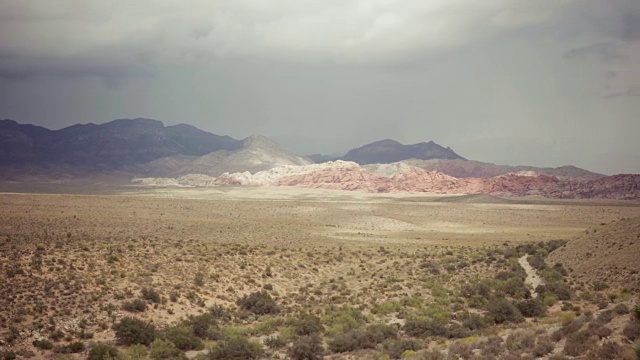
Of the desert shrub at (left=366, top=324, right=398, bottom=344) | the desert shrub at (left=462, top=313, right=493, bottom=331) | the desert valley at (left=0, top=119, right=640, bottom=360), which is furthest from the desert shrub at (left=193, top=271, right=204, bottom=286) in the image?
the desert shrub at (left=462, top=313, right=493, bottom=331)

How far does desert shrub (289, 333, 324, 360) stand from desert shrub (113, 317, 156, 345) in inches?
263

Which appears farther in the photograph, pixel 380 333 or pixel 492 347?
pixel 380 333

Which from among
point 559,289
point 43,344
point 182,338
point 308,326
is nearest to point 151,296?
point 182,338

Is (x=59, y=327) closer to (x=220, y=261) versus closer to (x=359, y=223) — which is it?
(x=220, y=261)

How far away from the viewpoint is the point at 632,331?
14.4 meters

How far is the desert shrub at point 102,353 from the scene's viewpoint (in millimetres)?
18406

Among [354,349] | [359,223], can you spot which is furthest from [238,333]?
[359,223]

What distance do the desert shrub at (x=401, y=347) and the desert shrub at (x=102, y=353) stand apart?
10870 mm

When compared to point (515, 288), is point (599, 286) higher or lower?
higher

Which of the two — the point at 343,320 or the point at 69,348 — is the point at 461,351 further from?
the point at 69,348

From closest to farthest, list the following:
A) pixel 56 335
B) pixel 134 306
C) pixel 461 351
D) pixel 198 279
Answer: pixel 461 351
pixel 56 335
pixel 134 306
pixel 198 279

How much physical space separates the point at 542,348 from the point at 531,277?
2156 cm

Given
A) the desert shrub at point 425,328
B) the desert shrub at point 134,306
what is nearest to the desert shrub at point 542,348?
the desert shrub at point 425,328

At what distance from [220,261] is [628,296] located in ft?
86.1
